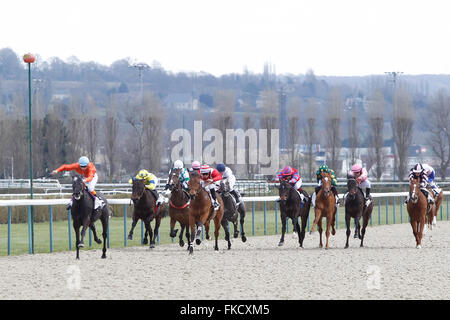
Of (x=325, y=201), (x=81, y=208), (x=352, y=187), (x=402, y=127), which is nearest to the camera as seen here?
(x=81, y=208)

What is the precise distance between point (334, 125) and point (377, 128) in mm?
3951

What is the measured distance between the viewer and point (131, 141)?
11081 centimetres

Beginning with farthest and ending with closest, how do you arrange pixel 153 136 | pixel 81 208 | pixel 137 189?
pixel 153 136 < pixel 137 189 < pixel 81 208

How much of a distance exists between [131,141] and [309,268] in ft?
329

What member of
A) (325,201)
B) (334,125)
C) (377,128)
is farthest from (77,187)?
(334,125)

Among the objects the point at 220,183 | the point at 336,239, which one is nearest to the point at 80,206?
the point at 220,183

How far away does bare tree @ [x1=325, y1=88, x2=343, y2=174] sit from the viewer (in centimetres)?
6116

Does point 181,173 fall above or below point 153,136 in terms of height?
above

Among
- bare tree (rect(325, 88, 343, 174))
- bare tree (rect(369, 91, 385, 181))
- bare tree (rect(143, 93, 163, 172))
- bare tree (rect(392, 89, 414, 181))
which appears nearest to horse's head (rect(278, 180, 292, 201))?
bare tree (rect(369, 91, 385, 181))

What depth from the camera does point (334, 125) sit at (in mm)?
65000

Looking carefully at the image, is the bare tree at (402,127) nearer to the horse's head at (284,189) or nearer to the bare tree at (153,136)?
the bare tree at (153,136)

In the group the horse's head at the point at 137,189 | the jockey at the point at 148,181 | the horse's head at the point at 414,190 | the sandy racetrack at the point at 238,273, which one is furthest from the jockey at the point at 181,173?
the horse's head at the point at 414,190

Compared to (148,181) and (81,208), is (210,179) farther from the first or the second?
(81,208)

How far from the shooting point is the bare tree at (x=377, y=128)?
56.4 metres
